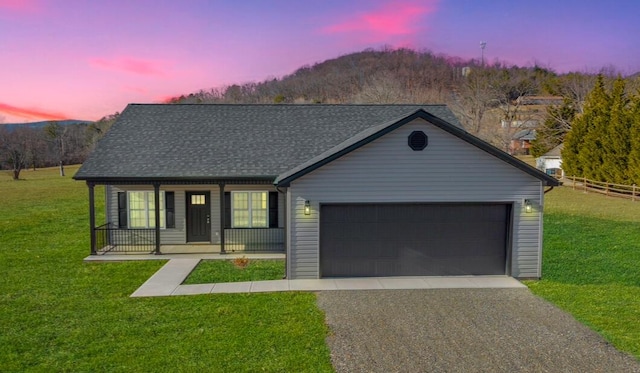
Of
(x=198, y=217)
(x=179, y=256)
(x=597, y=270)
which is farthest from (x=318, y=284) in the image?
(x=597, y=270)

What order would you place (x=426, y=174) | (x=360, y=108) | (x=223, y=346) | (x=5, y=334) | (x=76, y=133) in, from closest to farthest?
(x=223, y=346)
(x=5, y=334)
(x=426, y=174)
(x=360, y=108)
(x=76, y=133)

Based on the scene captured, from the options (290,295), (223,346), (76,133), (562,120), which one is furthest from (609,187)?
(76,133)

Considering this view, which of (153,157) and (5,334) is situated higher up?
(153,157)

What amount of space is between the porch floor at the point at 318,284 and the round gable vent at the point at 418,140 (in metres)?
3.88

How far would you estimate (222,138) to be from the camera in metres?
19.1

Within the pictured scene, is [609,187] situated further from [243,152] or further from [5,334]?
[5,334]

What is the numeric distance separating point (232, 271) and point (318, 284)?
3.23m

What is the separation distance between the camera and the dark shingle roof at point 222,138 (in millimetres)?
16859

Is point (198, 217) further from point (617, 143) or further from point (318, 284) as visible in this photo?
point (617, 143)

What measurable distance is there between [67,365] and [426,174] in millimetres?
9918

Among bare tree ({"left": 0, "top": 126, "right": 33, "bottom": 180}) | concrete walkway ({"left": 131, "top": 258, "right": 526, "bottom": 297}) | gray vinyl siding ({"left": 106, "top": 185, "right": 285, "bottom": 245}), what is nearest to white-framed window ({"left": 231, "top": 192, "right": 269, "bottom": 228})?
gray vinyl siding ({"left": 106, "top": 185, "right": 285, "bottom": 245})

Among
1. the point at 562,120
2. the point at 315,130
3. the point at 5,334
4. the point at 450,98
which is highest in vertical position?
the point at 450,98

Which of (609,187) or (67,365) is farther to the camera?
(609,187)

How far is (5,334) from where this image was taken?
928cm
